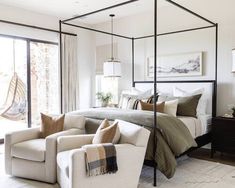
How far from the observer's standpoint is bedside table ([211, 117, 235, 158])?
388 centimetres

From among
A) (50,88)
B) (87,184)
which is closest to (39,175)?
(87,184)

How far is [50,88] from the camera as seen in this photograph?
19.8 ft

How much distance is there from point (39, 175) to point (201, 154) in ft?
9.21

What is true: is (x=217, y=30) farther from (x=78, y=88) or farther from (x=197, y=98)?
(x=78, y=88)

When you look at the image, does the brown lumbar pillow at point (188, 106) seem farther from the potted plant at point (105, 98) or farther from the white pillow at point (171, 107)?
the potted plant at point (105, 98)

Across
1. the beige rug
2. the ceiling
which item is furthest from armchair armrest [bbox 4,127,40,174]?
the ceiling

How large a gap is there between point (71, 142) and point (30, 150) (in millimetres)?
537

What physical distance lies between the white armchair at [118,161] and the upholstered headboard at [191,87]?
2102 mm

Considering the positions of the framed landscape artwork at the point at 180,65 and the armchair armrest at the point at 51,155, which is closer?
the armchair armrest at the point at 51,155

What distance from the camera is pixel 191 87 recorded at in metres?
4.75

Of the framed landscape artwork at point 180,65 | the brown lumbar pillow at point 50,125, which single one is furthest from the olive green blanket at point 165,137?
the framed landscape artwork at point 180,65

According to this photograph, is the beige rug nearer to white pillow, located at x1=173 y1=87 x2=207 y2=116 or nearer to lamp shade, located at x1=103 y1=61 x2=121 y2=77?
white pillow, located at x1=173 y1=87 x2=207 y2=116

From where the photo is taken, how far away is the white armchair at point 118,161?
2402 millimetres

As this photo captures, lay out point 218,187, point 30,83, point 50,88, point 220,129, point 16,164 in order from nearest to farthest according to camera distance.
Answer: point 218,187 → point 16,164 → point 220,129 → point 30,83 → point 50,88
